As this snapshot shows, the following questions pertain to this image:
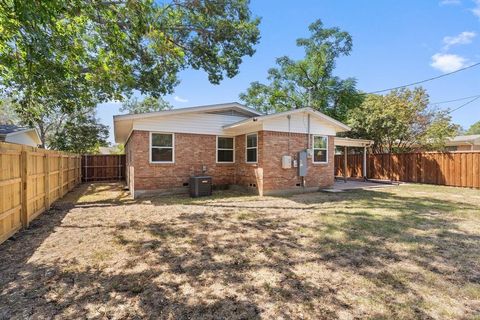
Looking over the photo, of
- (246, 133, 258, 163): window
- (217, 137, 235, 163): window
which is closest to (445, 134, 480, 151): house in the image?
(246, 133, 258, 163): window

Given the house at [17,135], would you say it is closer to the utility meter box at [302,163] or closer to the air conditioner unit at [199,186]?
the air conditioner unit at [199,186]

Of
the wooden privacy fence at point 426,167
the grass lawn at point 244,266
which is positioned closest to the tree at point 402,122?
the wooden privacy fence at point 426,167

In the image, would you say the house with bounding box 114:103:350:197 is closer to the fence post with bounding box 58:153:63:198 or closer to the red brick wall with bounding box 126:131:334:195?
the red brick wall with bounding box 126:131:334:195

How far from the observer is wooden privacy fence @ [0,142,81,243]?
486 centimetres

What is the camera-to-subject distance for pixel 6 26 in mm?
5184

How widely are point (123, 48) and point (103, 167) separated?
15.2 metres

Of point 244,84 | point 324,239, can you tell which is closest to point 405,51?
point 244,84

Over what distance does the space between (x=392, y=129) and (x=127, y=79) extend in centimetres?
1673

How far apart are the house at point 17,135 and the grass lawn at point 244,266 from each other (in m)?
10.5

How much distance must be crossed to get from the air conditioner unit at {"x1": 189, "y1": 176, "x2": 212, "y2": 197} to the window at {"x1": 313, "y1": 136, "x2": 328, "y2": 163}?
5198 millimetres

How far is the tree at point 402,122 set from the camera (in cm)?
1745

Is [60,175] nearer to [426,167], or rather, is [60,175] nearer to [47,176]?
[47,176]

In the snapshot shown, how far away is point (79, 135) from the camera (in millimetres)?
25172

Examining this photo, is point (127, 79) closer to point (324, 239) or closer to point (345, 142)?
point (324, 239)
